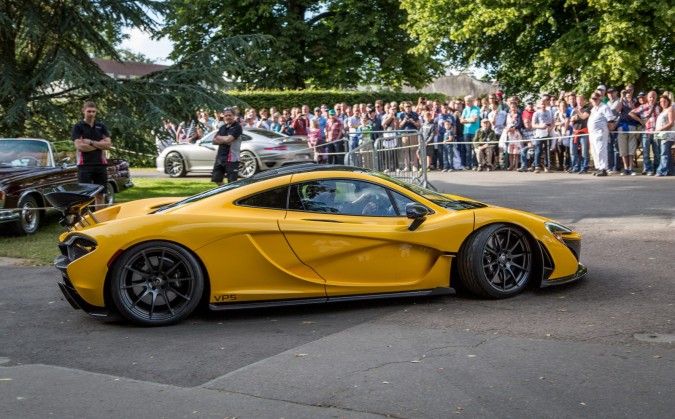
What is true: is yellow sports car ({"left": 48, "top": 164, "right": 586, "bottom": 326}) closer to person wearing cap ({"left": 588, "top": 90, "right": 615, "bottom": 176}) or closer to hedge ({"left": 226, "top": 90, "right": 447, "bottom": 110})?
person wearing cap ({"left": 588, "top": 90, "right": 615, "bottom": 176})

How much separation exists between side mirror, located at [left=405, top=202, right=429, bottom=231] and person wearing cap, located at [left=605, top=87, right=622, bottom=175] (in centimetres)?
1257

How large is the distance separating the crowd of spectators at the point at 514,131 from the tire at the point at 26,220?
5533 millimetres

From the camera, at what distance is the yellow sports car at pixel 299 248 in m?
7.27

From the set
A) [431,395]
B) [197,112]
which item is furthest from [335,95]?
[431,395]

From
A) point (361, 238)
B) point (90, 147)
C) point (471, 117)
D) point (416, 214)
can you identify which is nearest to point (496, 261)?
point (416, 214)

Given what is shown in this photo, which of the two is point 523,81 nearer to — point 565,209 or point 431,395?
point 565,209

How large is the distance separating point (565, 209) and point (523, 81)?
67.8 feet

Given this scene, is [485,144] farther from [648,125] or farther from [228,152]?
[228,152]

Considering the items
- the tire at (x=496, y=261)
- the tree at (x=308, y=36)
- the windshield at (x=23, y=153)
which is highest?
the tree at (x=308, y=36)

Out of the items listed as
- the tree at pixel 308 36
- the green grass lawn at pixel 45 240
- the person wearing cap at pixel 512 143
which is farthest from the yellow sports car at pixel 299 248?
the tree at pixel 308 36

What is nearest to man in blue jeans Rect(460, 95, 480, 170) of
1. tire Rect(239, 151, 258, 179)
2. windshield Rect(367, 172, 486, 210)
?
tire Rect(239, 151, 258, 179)

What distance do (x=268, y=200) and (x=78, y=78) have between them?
1203cm

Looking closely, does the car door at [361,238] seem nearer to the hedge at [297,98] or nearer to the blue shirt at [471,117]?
the blue shirt at [471,117]

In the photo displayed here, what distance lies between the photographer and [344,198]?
7793 mm
